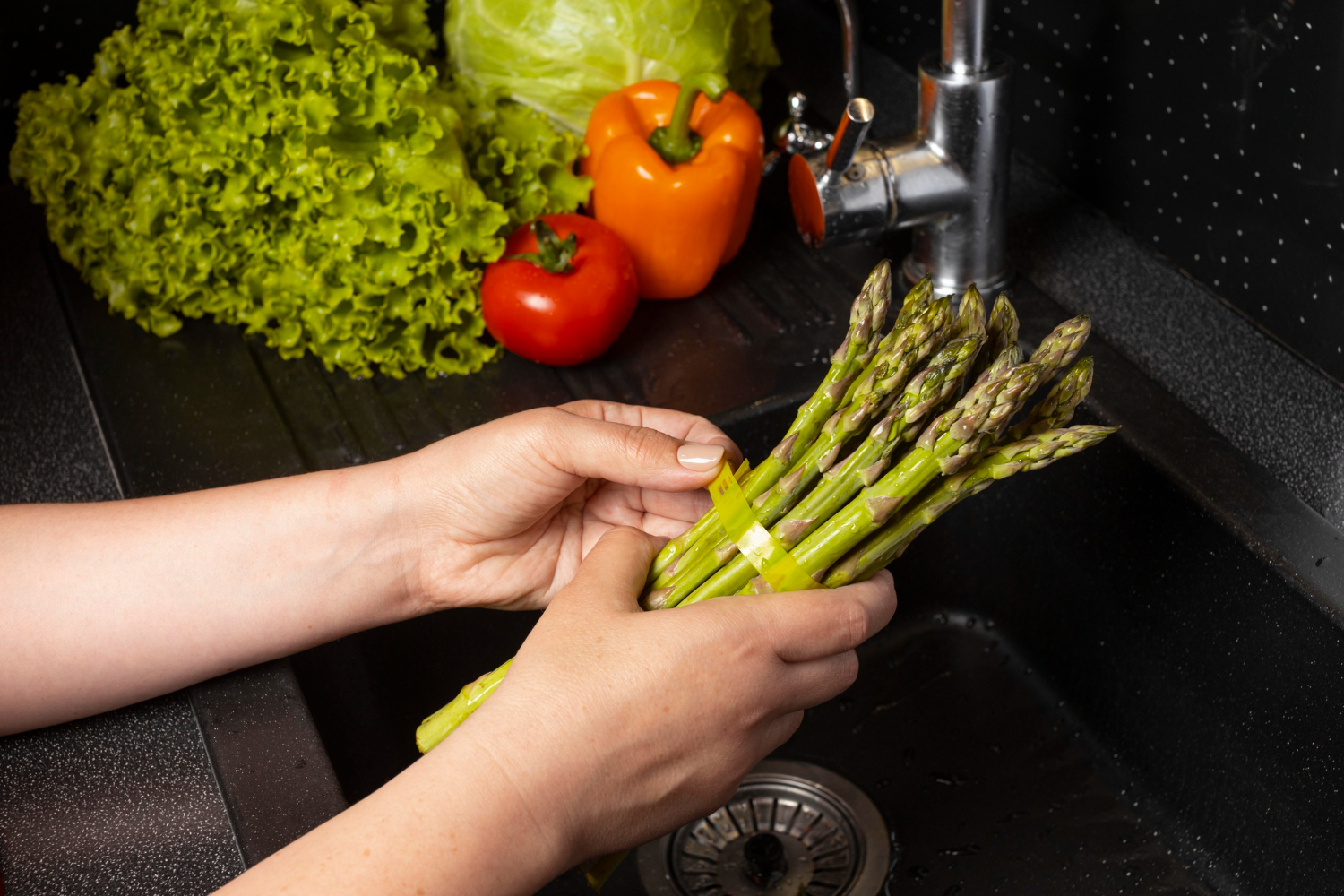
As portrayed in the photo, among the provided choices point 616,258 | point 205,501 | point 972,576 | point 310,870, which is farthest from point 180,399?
point 972,576

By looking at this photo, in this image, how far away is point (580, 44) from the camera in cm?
155

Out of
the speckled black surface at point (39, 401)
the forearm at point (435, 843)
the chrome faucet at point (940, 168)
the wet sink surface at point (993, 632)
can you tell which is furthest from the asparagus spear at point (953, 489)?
the speckled black surface at point (39, 401)

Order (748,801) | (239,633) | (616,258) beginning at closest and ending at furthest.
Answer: (239,633)
(748,801)
(616,258)

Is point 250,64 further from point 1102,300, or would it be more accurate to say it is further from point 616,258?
point 1102,300

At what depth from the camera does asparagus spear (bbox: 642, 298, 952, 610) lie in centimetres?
100

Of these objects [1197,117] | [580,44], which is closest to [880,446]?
[1197,117]

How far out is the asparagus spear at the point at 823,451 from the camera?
1.00 m

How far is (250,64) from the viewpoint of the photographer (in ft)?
4.31

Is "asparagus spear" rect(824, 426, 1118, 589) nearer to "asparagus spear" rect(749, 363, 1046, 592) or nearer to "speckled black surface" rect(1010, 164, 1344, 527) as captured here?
"asparagus spear" rect(749, 363, 1046, 592)

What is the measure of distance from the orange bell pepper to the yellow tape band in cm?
50

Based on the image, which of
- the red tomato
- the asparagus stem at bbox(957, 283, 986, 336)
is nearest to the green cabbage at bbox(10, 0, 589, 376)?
the red tomato

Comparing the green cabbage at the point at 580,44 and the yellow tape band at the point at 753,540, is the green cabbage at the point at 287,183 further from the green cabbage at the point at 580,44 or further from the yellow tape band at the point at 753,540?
the yellow tape band at the point at 753,540

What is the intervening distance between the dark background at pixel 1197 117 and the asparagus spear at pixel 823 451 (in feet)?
1.61

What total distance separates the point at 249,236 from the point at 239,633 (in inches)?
22.5
